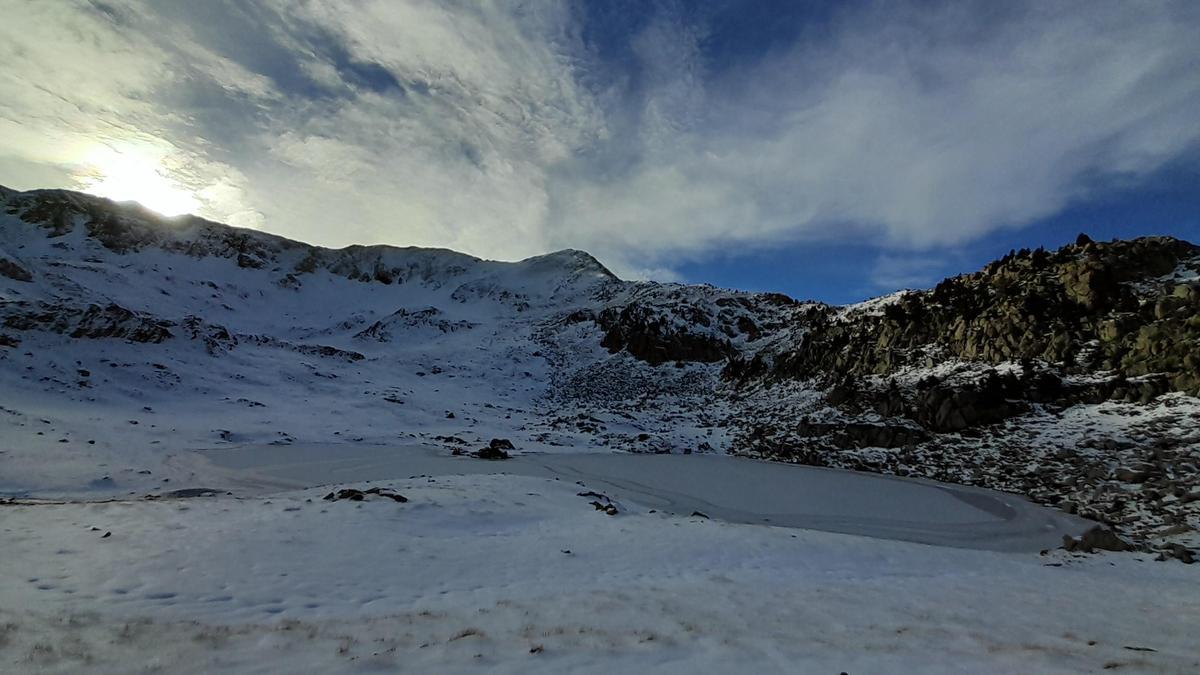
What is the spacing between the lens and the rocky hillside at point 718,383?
1648 centimetres

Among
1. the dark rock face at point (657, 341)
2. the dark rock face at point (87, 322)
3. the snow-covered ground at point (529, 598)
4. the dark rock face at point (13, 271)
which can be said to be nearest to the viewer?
the snow-covered ground at point (529, 598)

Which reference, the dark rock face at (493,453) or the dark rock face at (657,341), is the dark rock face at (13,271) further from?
the dark rock face at (657,341)

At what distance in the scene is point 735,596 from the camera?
7723 mm

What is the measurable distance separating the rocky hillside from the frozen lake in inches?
60.9

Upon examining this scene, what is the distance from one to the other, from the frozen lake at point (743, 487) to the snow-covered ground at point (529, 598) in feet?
7.70

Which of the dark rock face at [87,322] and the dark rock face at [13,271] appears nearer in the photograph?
the dark rock face at [87,322]

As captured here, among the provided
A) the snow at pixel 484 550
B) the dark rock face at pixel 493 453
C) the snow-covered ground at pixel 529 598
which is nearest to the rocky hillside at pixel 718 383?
the snow at pixel 484 550

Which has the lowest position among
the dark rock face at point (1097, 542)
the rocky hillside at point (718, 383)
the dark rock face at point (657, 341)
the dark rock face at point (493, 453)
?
the dark rock face at point (493, 453)

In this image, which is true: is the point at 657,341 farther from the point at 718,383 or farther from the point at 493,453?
the point at 493,453

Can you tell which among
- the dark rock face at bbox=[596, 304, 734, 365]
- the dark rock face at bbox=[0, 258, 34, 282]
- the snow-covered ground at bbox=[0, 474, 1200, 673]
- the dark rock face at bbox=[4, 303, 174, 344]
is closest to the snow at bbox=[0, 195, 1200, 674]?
the snow-covered ground at bbox=[0, 474, 1200, 673]

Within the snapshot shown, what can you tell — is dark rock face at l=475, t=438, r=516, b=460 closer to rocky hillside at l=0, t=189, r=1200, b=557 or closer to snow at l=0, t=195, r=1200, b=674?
snow at l=0, t=195, r=1200, b=674

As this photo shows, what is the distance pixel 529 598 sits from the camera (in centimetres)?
745

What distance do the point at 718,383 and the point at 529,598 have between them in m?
36.5

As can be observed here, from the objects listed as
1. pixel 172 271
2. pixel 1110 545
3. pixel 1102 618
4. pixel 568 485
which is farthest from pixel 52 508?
pixel 172 271
